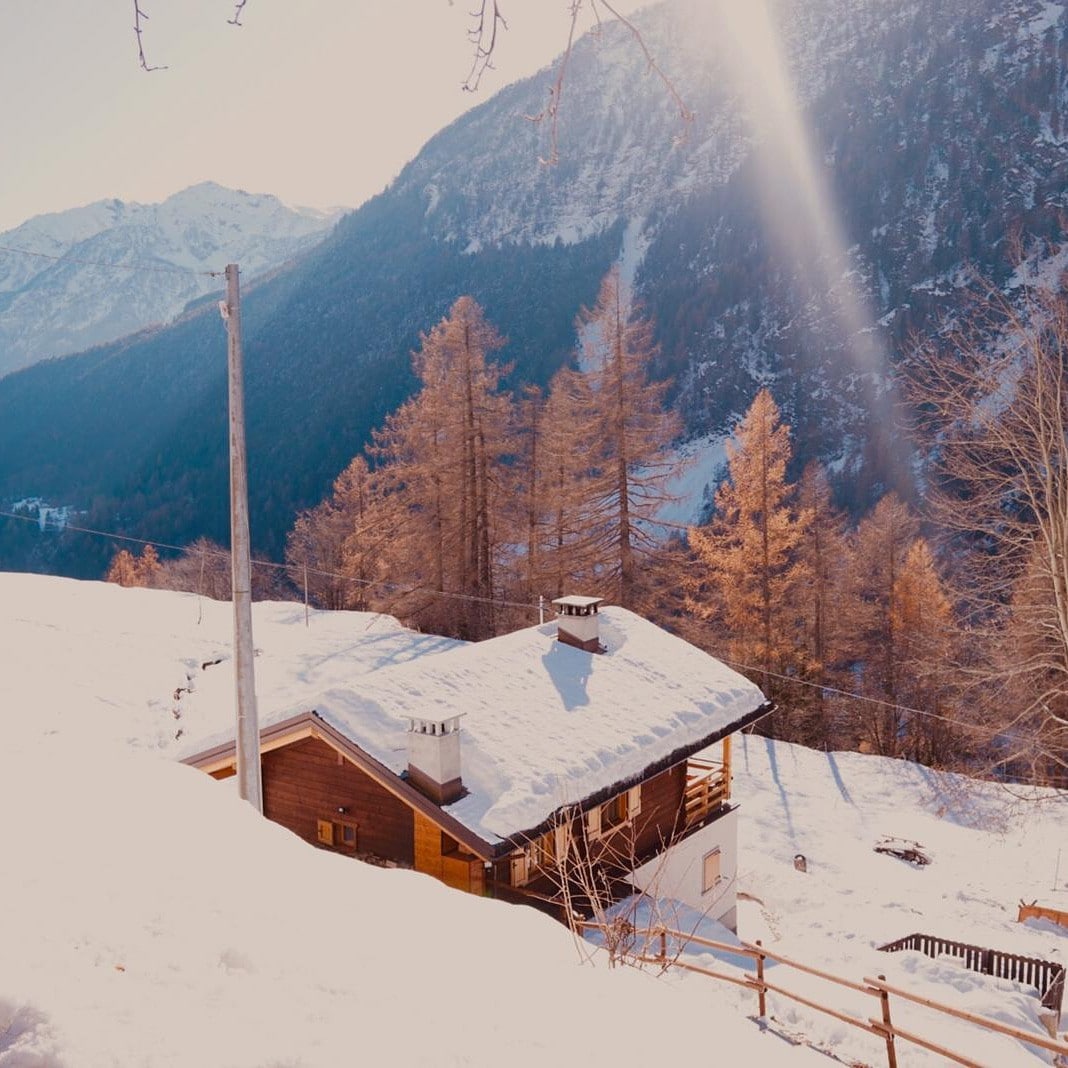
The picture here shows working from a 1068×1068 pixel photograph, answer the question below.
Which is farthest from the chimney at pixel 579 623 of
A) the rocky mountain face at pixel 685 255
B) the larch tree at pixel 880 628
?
the rocky mountain face at pixel 685 255

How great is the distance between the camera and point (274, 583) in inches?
2454

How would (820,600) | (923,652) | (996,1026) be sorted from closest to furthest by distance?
(996,1026)
(923,652)
(820,600)

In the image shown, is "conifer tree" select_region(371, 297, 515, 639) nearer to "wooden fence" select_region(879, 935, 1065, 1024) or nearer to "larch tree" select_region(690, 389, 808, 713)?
"larch tree" select_region(690, 389, 808, 713)

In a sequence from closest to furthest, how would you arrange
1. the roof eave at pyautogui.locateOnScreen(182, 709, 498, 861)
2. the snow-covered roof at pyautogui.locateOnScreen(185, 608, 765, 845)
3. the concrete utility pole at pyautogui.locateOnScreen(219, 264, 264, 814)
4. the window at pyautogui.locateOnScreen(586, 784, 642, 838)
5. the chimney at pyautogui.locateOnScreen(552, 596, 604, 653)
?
1. the concrete utility pole at pyautogui.locateOnScreen(219, 264, 264, 814)
2. the roof eave at pyautogui.locateOnScreen(182, 709, 498, 861)
3. the snow-covered roof at pyautogui.locateOnScreen(185, 608, 765, 845)
4. the window at pyautogui.locateOnScreen(586, 784, 642, 838)
5. the chimney at pyautogui.locateOnScreen(552, 596, 604, 653)


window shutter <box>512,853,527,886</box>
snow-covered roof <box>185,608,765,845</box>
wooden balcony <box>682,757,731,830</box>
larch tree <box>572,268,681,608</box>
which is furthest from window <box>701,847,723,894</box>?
larch tree <box>572,268,681,608</box>

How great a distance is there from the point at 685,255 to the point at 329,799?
12676 cm

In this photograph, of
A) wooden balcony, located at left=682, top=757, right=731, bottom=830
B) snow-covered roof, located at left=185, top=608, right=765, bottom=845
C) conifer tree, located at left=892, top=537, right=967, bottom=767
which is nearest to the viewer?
snow-covered roof, located at left=185, top=608, right=765, bottom=845

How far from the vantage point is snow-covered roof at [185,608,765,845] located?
37.2 ft

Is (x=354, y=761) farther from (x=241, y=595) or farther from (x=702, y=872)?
(x=702, y=872)

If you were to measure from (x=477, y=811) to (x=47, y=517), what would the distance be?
5056 inches

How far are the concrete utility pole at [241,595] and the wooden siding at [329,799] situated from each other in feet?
12.1

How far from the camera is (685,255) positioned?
420 feet

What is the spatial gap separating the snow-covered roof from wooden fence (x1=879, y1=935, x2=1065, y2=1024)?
181 inches

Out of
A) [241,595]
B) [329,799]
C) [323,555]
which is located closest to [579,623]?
[329,799]
